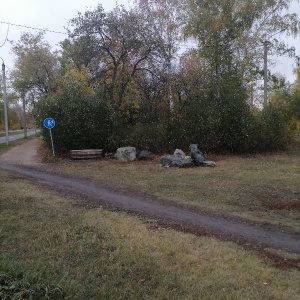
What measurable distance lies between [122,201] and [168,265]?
176 inches

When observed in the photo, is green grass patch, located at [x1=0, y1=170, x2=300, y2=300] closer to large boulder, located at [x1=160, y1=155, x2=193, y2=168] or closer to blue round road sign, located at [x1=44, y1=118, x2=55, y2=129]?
large boulder, located at [x1=160, y1=155, x2=193, y2=168]

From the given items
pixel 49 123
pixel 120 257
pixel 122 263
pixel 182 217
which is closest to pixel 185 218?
pixel 182 217

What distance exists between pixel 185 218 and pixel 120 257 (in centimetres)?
286

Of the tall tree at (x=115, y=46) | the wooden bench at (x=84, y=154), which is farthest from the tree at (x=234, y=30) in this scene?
the wooden bench at (x=84, y=154)

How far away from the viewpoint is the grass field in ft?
13.3

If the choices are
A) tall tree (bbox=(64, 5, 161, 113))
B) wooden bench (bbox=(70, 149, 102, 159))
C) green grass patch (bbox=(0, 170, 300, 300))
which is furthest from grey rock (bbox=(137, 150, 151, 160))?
green grass patch (bbox=(0, 170, 300, 300))

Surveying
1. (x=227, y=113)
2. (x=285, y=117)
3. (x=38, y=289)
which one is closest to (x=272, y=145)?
(x=285, y=117)

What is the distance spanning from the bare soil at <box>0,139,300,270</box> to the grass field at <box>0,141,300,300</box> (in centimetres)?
37

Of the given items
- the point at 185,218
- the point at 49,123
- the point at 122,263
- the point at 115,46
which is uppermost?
the point at 115,46

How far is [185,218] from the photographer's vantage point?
25.3ft

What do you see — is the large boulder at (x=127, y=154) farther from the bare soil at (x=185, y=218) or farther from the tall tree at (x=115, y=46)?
the bare soil at (x=185, y=218)

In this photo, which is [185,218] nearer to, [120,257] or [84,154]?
[120,257]

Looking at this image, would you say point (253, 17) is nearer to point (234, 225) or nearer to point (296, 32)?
point (296, 32)

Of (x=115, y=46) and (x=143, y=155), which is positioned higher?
(x=115, y=46)
